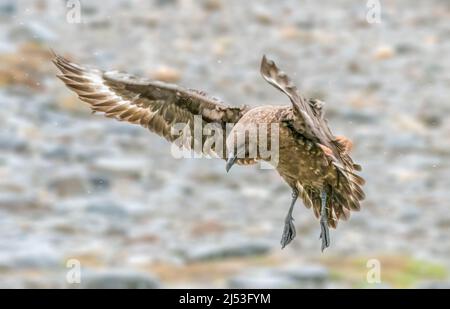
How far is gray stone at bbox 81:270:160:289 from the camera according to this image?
19.0 m

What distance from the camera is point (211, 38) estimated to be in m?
30.2

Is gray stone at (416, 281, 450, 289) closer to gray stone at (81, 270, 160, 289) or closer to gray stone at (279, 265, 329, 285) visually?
gray stone at (279, 265, 329, 285)

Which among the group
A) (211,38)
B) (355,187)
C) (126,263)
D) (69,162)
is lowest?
(355,187)

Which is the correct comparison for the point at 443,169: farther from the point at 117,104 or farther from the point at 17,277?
the point at 117,104

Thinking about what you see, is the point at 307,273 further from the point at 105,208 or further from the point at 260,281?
the point at 105,208

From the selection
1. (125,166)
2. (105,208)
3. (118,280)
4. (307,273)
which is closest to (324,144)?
(118,280)

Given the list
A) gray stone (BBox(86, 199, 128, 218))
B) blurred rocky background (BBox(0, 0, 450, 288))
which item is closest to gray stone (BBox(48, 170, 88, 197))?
blurred rocky background (BBox(0, 0, 450, 288))

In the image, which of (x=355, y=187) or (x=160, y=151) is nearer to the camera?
(x=355, y=187)

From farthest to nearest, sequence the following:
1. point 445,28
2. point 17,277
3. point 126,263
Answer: point 445,28 < point 126,263 < point 17,277

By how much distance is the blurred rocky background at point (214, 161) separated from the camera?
856 inches

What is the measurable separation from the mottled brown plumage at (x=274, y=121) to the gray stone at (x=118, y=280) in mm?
8059

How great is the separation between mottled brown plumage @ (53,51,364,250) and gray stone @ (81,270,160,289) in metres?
8.06

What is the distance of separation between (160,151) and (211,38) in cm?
471
